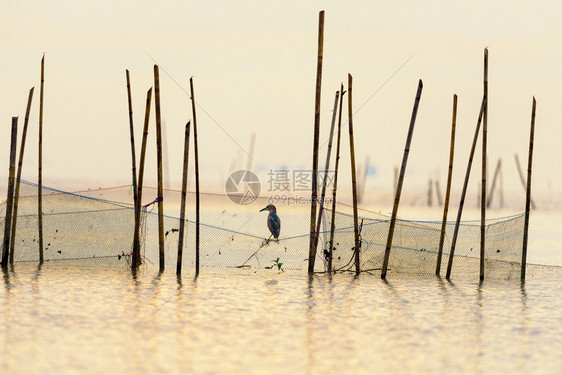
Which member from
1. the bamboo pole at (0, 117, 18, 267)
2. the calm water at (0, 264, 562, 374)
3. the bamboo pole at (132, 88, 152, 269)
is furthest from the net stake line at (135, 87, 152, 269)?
the bamboo pole at (0, 117, 18, 267)

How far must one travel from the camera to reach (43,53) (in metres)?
15.0

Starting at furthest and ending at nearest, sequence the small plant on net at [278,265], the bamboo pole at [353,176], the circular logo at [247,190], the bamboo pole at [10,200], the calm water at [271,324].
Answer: the circular logo at [247,190] → the small plant on net at [278,265] → the bamboo pole at [10,200] → the bamboo pole at [353,176] → the calm water at [271,324]

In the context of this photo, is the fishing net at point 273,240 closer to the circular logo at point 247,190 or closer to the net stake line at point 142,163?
the net stake line at point 142,163

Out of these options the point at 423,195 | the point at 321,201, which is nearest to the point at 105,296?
the point at 321,201

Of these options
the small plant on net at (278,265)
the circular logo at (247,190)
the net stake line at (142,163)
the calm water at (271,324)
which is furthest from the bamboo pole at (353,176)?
the net stake line at (142,163)

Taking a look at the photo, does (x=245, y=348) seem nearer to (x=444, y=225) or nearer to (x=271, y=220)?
(x=444, y=225)

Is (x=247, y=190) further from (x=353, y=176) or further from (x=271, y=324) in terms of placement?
(x=271, y=324)

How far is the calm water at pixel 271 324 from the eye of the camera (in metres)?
7.44

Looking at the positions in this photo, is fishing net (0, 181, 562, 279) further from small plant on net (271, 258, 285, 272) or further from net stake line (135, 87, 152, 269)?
net stake line (135, 87, 152, 269)

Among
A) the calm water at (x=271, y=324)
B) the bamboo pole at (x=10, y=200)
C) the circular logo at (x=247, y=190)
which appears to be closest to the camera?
the calm water at (x=271, y=324)

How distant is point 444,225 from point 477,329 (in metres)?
4.98

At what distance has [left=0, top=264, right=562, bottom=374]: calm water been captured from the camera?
744cm

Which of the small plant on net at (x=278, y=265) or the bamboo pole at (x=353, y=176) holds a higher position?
the bamboo pole at (x=353, y=176)

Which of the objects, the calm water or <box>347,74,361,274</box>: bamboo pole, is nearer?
the calm water
